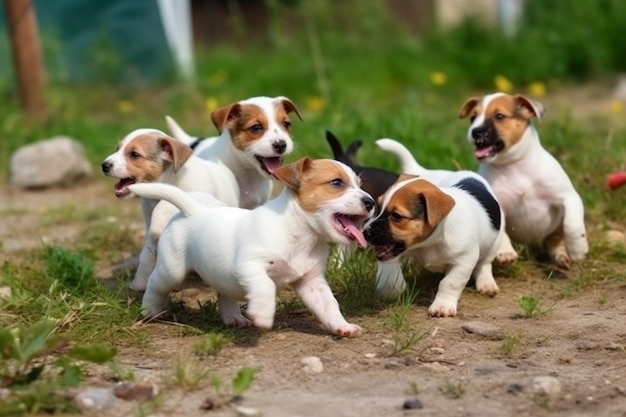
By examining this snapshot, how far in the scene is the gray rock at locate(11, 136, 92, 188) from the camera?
9.97 meters

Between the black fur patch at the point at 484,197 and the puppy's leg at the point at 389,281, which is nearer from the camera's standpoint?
the puppy's leg at the point at 389,281

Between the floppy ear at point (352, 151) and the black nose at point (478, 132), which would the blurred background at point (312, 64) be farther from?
the black nose at point (478, 132)

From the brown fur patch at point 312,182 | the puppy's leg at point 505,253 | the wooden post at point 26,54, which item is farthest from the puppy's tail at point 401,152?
the wooden post at point 26,54

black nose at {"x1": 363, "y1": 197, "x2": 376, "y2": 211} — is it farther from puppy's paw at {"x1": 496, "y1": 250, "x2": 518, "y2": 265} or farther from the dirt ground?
puppy's paw at {"x1": 496, "y1": 250, "x2": 518, "y2": 265}

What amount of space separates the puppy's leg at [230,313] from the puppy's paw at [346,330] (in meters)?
0.50

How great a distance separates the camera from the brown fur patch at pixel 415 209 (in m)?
5.76

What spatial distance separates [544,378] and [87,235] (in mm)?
4061

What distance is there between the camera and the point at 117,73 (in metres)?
12.8

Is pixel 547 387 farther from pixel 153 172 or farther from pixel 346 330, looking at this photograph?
pixel 153 172

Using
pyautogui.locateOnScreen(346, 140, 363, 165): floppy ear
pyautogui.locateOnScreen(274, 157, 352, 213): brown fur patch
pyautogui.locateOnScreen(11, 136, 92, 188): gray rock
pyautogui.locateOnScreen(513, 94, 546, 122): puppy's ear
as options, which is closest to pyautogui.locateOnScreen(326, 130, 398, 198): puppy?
pyautogui.locateOnScreen(346, 140, 363, 165): floppy ear

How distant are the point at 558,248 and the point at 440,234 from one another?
142 cm

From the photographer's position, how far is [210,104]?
10.9 m

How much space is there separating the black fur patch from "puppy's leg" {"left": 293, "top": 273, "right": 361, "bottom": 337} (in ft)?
3.86

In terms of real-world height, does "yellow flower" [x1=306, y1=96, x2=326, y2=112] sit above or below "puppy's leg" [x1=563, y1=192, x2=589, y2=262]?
above
